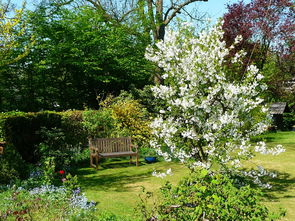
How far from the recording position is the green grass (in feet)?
22.8

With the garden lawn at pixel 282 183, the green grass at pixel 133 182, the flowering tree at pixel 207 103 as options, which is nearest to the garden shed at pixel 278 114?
the garden lawn at pixel 282 183

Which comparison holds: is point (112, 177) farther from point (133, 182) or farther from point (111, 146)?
point (111, 146)

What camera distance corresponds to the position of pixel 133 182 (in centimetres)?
916

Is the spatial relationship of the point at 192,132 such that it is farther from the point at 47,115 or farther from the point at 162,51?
the point at 47,115

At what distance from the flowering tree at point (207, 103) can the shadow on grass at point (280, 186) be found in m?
1.33

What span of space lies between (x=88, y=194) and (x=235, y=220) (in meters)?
5.15

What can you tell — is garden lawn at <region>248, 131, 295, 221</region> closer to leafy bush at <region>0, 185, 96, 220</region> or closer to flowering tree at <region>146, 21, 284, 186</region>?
flowering tree at <region>146, 21, 284, 186</region>

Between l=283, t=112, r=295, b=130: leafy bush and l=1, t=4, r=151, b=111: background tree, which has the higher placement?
l=1, t=4, r=151, b=111: background tree

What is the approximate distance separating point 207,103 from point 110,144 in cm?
610

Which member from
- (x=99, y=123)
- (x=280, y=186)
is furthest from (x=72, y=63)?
(x=280, y=186)

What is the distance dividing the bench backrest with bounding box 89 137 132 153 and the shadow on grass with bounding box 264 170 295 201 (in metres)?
5.14

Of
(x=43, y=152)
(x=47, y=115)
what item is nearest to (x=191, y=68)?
(x=43, y=152)

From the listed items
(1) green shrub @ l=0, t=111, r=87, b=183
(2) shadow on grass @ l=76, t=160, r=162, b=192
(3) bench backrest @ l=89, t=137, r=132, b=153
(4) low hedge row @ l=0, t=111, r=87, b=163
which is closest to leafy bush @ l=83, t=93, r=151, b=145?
(1) green shrub @ l=0, t=111, r=87, b=183

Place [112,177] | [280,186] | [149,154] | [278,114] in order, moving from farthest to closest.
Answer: [278,114] → [149,154] → [112,177] → [280,186]
